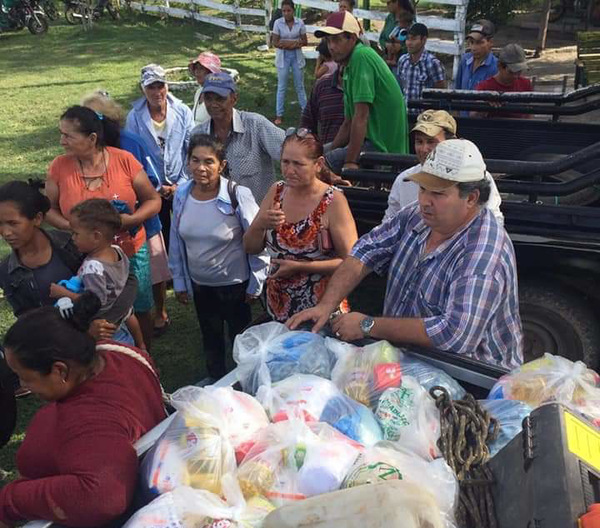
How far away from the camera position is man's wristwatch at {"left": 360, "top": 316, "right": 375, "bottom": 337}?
2.47m

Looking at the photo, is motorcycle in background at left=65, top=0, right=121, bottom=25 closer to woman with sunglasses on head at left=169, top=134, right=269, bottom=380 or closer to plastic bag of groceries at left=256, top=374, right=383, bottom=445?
woman with sunglasses on head at left=169, top=134, right=269, bottom=380

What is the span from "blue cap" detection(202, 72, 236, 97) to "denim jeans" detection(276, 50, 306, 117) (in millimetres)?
5869

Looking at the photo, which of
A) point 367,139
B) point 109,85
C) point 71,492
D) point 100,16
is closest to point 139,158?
point 367,139

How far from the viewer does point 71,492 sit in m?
1.68

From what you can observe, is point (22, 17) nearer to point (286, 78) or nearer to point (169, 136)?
point (286, 78)

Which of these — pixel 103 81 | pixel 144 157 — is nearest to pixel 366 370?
pixel 144 157

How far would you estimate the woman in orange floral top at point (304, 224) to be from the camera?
317 cm

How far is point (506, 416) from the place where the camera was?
195cm

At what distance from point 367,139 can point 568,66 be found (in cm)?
891

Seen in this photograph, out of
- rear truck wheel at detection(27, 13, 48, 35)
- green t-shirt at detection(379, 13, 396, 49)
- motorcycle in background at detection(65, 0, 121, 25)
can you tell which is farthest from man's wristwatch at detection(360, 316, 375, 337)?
rear truck wheel at detection(27, 13, 48, 35)

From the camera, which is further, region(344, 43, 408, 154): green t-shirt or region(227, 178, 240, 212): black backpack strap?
region(344, 43, 408, 154): green t-shirt

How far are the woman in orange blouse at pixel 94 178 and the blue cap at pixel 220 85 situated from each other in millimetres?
673

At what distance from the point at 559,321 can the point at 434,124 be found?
1352 mm

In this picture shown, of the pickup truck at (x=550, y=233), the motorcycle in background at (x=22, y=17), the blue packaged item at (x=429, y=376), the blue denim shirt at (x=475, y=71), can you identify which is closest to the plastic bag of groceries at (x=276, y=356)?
the blue packaged item at (x=429, y=376)
